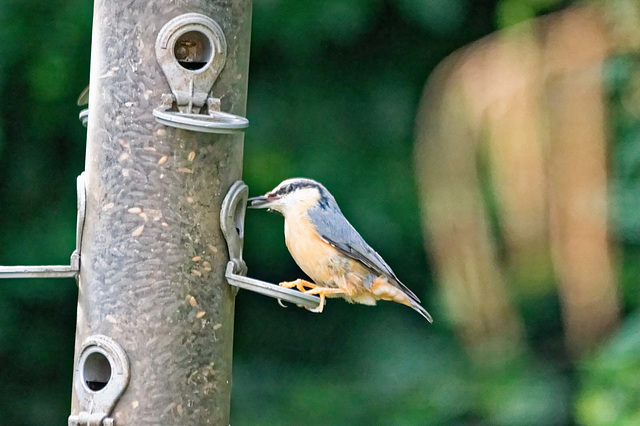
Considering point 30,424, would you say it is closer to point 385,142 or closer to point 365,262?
point 385,142

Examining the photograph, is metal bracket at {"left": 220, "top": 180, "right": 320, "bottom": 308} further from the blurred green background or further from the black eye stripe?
the blurred green background

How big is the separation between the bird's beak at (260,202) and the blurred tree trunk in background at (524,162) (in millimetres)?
1442

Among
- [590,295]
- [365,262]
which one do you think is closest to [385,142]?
[590,295]

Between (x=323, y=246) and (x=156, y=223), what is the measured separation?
55 centimetres

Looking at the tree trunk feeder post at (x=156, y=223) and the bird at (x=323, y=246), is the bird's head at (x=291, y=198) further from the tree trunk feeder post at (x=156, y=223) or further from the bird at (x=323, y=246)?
the tree trunk feeder post at (x=156, y=223)

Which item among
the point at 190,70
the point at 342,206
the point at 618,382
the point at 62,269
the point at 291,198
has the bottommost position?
the point at 618,382

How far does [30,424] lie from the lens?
18.9 ft

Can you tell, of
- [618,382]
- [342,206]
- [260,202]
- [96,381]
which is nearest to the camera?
[96,381]

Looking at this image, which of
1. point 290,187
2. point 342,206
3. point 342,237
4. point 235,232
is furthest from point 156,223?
point 342,206

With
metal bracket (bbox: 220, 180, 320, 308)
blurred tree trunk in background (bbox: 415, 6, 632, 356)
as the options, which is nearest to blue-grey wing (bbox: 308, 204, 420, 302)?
metal bracket (bbox: 220, 180, 320, 308)

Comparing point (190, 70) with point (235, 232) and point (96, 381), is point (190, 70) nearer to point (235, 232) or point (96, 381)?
point (235, 232)

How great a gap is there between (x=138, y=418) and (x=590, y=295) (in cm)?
242

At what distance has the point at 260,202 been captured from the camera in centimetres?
330

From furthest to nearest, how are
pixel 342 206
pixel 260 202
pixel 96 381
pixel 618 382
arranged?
1. pixel 342 206
2. pixel 618 382
3. pixel 260 202
4. pixel 96 381
